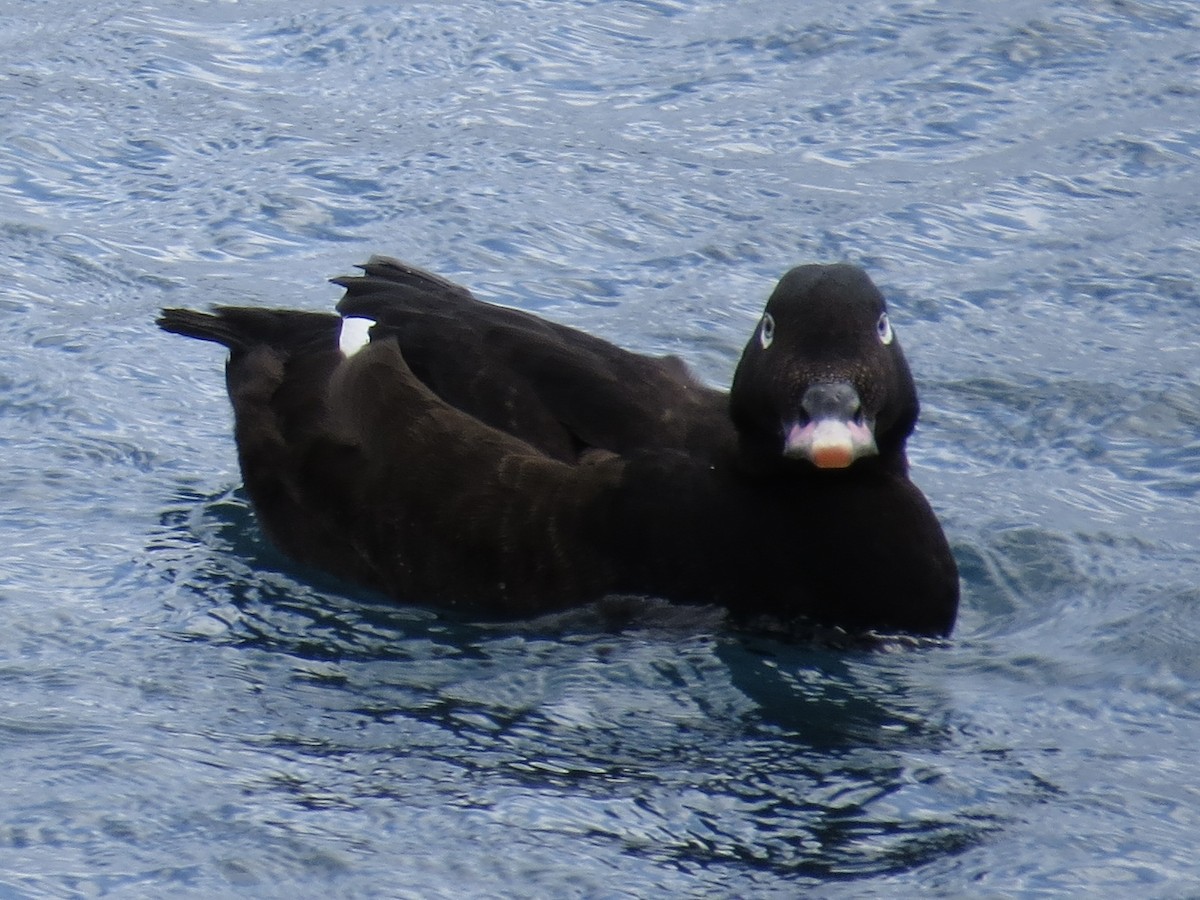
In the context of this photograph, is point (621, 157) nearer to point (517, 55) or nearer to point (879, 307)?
point (517, 55)

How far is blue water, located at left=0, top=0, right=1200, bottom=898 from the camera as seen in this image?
14.0 feet

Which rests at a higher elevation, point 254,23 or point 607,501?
point 254,23

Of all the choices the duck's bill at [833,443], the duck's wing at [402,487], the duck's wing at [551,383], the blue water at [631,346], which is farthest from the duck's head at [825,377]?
the blue water at [631,346]

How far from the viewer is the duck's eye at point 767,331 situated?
5035 millimetres

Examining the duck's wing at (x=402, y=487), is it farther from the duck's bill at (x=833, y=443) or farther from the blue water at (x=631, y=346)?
the duck's bill at (x=833, y=443)

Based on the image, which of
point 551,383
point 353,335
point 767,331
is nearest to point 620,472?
point 551,383

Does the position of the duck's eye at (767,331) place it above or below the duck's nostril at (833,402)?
above

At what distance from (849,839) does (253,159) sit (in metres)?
4.80

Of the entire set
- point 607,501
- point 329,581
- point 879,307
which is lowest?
point 329,581

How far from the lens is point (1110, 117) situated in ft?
28.5

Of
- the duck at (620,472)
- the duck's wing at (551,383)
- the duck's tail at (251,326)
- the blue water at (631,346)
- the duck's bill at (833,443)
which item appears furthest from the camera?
the duck's tail at (251,326)

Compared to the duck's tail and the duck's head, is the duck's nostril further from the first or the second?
the duck's tail

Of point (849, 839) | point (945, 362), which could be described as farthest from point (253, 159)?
point (849, 839)

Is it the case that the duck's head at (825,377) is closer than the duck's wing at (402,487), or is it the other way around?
the duck's head at (825,377)
